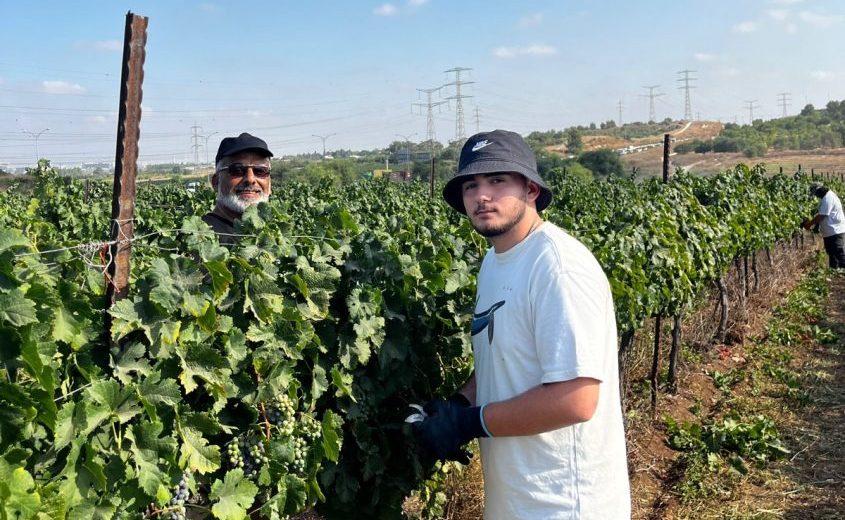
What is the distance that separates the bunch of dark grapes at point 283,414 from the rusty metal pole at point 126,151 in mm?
652

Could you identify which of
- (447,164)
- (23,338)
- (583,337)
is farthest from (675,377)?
(447,164)

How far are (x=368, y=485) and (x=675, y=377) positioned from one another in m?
4.95

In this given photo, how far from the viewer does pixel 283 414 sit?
2.62 m

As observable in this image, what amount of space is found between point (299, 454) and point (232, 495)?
0.33m

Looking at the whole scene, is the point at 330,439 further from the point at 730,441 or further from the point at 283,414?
the point at 730,441

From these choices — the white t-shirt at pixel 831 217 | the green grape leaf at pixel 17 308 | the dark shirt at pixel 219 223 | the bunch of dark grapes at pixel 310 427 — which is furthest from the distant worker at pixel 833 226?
the green grape leaf at pixel 17 308

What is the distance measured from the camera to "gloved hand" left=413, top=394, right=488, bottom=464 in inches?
94.1

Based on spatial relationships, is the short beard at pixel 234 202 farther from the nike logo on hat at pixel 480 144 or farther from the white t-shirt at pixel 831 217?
the white t-shirt at pixel 831 217

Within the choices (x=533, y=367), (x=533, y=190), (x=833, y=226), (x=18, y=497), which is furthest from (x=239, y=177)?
(x=833, y=226)

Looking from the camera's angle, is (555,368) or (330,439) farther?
(330,439)

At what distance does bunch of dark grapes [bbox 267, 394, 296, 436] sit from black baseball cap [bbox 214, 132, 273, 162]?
1.90m

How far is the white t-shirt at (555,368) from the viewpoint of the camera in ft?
7.06

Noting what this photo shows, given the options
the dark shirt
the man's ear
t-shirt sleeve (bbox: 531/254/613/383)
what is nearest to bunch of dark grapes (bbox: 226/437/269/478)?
t-shirt sleeve (bbox: 531/254/613/383)

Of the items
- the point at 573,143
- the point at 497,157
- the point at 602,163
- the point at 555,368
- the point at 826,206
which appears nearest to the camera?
the point at 555,368
